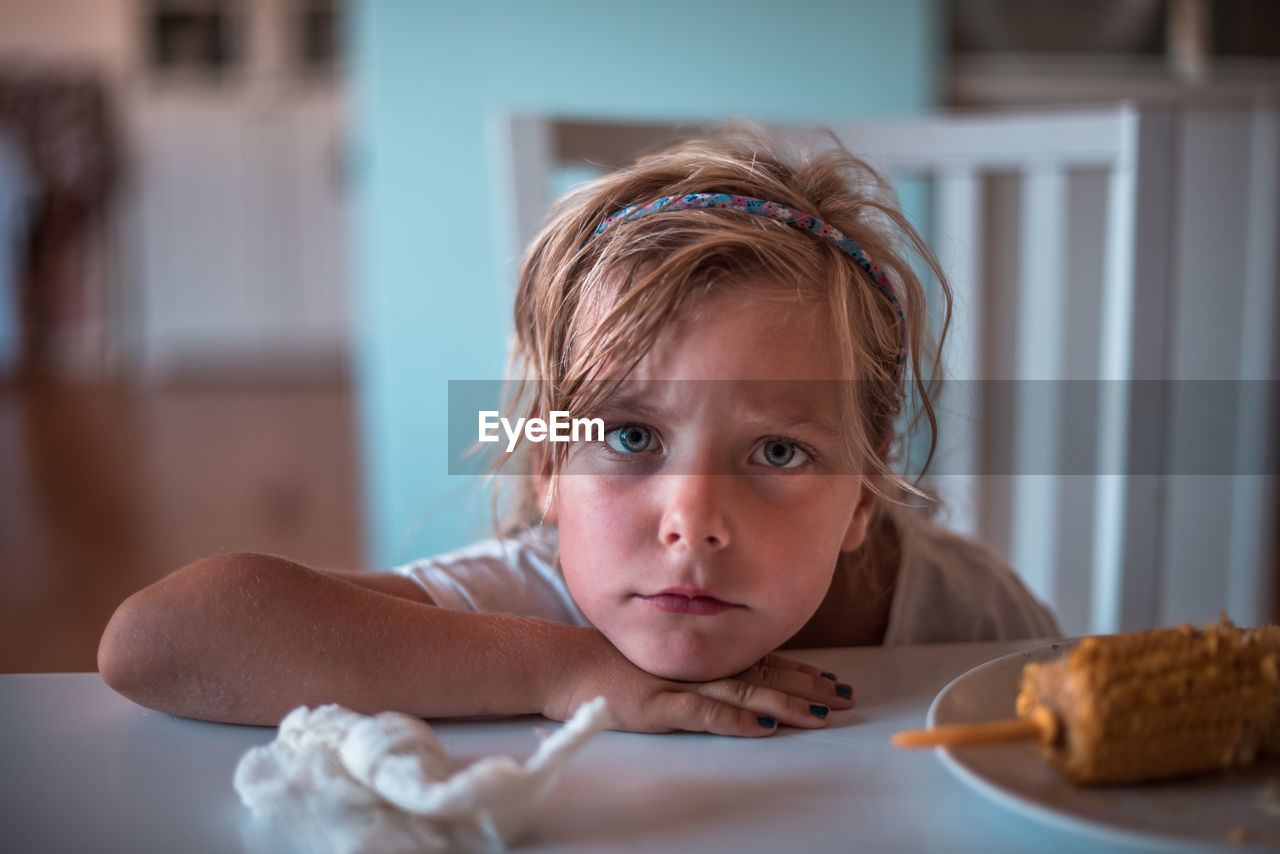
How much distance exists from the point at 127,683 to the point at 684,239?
1.07ft

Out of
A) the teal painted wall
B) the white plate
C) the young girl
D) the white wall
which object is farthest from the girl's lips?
the white wall

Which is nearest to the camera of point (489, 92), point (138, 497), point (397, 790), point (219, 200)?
point (397, 790)

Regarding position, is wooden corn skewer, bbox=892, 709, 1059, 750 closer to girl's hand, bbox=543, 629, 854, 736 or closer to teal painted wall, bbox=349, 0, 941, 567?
girl's hand, bbox=543, 629, 854, 736

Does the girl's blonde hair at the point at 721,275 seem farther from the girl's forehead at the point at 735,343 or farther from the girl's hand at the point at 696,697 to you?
the girl's hand at the point at 696,697

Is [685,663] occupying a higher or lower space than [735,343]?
lower

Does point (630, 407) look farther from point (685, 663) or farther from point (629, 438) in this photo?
point (685, 663)

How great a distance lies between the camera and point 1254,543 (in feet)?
5.24

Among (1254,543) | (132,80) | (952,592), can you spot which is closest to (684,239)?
(952,592)

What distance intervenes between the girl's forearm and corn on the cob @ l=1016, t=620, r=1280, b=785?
220 mm

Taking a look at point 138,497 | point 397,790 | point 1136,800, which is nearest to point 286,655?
point 397,790

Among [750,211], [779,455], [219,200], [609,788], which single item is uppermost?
[219,200]

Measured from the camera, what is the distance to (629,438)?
0.50m

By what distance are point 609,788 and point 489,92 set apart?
62.7 inches

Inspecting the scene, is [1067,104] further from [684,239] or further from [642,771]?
Result: [642,771]
